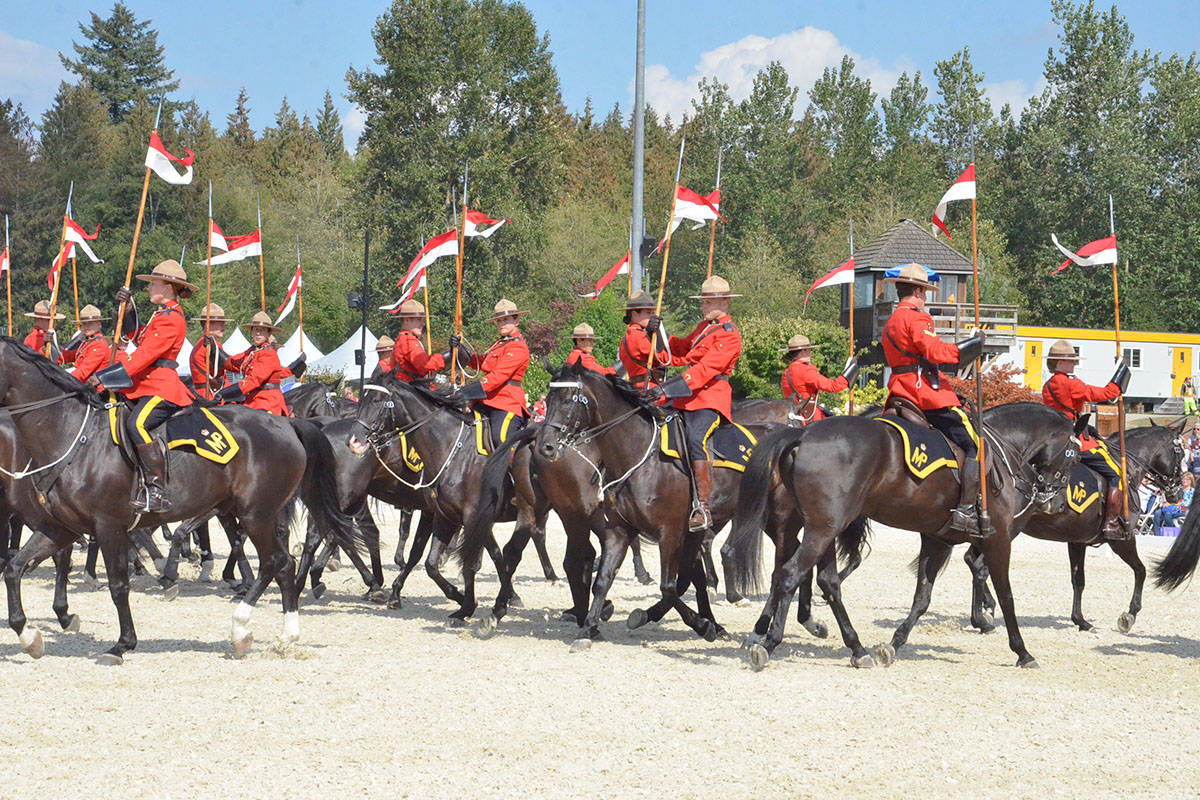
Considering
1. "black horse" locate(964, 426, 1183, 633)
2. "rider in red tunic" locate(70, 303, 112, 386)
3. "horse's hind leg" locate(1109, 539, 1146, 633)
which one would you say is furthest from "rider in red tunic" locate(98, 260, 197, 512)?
"horse's hind leg" locate(1109, 539, 1146, 633)

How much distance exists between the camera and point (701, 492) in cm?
1071

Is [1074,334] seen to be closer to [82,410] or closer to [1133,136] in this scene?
[1133,136]

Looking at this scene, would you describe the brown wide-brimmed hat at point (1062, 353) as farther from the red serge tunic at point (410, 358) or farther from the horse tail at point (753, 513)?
the red serge tunic at point (410, 358)

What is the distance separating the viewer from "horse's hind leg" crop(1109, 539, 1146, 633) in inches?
479

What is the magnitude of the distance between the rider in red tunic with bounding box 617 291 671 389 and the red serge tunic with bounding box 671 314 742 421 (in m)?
0.70

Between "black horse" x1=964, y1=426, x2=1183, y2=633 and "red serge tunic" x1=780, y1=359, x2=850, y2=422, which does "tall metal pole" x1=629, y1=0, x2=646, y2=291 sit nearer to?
"red serge tunic" x1=780, y1=359, x2=850, y2=422

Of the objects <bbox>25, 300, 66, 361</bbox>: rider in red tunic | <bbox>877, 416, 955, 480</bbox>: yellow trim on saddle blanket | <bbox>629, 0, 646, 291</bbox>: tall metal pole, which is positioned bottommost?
<bbox>877, 416, 955, 480</bbox>: yellow trim on saddle blanket

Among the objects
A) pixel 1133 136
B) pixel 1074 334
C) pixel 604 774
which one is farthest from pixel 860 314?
pixel 604 774

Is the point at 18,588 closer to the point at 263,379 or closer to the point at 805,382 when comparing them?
the point at 263,379

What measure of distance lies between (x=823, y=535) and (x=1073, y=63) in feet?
209

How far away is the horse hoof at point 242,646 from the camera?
9.86 m

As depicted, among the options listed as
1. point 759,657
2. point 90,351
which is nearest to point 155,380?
point 90,351

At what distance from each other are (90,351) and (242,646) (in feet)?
13.6

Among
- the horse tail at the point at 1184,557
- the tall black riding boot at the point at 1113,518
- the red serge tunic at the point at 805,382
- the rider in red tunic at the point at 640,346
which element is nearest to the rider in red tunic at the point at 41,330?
the rider in red tunic at the point at 640,346
